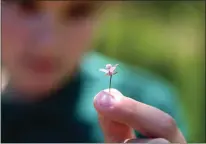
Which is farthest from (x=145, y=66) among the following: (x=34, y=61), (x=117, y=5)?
(x=34, y=61)

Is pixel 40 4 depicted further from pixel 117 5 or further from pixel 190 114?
pixel 190 114

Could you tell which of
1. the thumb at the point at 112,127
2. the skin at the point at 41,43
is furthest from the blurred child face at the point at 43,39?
the thumb at the point at 112,127

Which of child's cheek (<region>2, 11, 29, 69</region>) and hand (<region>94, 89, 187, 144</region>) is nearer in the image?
hand (<region>94, 89, 187, 144</region>)

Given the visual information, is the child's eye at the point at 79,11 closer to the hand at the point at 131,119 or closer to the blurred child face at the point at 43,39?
the blurred child face at the point at 43,39

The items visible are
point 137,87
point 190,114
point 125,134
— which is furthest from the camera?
point 190,114

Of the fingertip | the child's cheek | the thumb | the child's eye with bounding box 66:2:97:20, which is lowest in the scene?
the thumb

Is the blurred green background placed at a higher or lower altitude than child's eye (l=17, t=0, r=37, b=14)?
lower

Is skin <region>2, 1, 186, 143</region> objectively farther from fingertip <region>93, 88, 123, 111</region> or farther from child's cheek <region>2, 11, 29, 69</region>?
fingertip <region>93, 88, 123, 111</region>

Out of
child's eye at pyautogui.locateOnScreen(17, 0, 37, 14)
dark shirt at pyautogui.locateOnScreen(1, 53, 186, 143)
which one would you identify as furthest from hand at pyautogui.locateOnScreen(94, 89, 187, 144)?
child's eye at pyautogui.locateOnScreen(17, 0, 37, 14)
